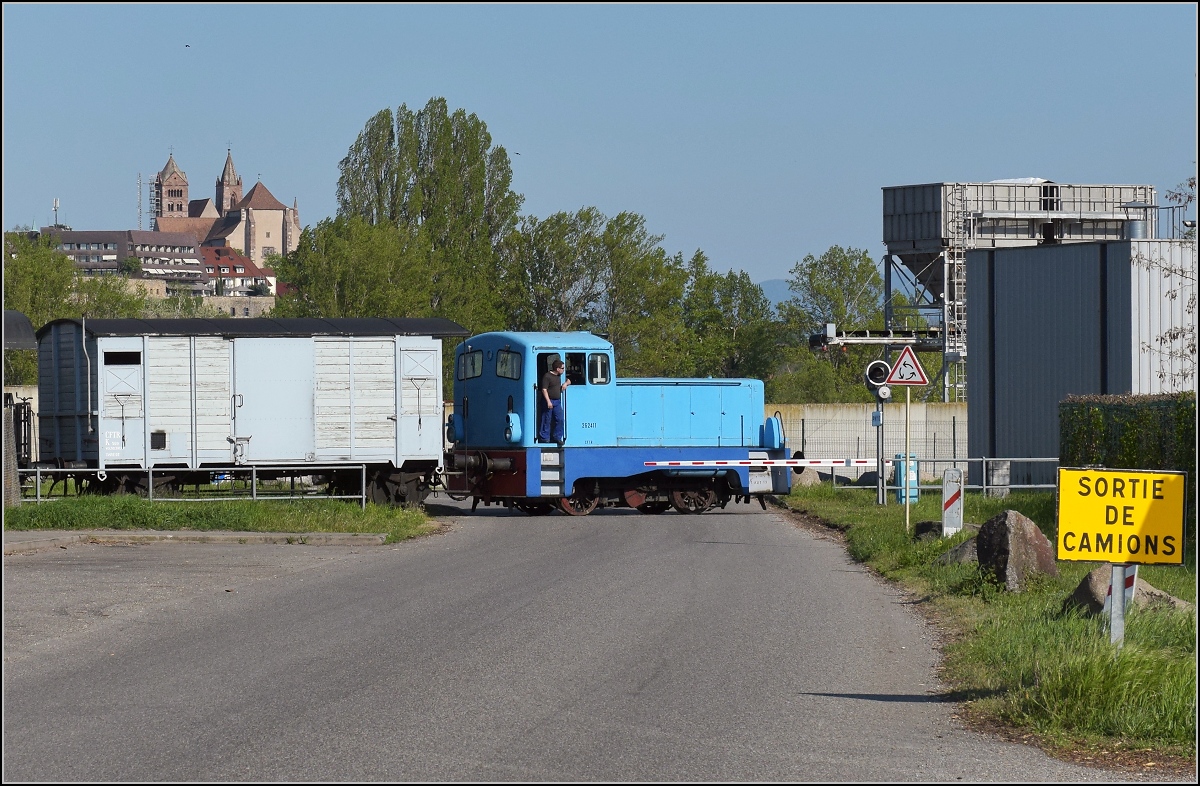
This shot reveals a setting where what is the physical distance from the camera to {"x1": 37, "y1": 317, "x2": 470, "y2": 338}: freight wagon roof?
84.6 ft

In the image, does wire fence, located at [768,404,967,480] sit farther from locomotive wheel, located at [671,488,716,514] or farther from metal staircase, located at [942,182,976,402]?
locomotive wheel, located at [671,488,716,514]

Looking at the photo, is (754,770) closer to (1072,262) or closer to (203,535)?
(203,535)

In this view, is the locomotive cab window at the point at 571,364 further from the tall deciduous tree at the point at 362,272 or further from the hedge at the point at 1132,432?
the tall deciduous tree at the point at 362,272

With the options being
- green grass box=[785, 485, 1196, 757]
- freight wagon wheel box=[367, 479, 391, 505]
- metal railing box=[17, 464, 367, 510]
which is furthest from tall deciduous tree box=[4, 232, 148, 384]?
green grass box=[785, 485, 1196, 757]

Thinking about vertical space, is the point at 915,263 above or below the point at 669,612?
above

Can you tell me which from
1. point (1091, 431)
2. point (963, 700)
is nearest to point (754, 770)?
point (963, 700)

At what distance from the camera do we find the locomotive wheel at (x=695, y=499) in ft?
91.8

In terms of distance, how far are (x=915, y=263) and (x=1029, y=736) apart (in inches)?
1781

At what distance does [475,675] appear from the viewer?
31.8ft

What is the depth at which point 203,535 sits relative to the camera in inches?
810

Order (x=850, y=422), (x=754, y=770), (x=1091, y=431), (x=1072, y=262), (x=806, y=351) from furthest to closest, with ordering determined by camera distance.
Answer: (x=806, y=351) < (x=850, y=422) < (x=1072, y=262) < (x=1091, y=431) < (x=754, y=770)

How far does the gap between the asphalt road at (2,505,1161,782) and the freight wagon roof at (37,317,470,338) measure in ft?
29.4

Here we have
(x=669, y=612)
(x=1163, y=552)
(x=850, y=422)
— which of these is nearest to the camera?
(x=1163, y=552)

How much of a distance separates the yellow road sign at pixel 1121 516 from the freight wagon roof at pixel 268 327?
737 inches
